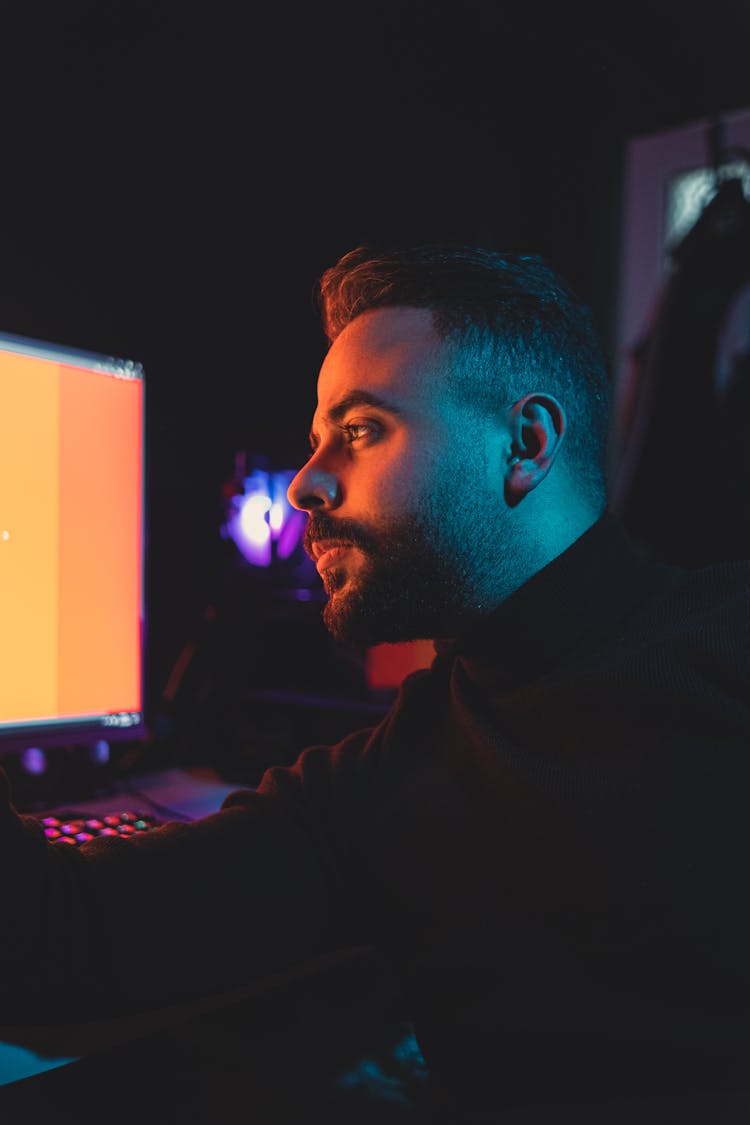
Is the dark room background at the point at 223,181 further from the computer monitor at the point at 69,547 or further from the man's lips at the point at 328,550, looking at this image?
the man's lips at the point at 328,550

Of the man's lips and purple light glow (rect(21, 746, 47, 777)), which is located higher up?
the man's lips

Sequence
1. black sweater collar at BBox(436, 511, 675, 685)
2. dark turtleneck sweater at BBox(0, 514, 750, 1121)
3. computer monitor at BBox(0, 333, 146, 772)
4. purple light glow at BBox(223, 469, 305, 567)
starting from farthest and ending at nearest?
1. purple light glow at BBox(223, 469, 305, 567)
2. computer monitor at BBox(0, 333, 146, 772)
3. black sweater collar at BBox(436, 511, 675, 685)
4. dark turtleneck sweater at BBox(0, 514, 750, 1121)

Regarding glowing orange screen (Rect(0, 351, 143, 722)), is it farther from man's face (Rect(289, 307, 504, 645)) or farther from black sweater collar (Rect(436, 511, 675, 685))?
black sweater collar (Rect(436, 511, 675, 685))

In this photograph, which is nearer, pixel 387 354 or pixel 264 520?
pixel 387 354

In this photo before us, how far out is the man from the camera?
60 centimetres

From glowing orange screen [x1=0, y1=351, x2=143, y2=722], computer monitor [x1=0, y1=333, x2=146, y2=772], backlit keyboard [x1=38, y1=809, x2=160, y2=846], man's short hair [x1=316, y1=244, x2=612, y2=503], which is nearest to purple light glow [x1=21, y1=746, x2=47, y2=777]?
computer monitor [x1=0, y1=333, x2=146, y2=772]

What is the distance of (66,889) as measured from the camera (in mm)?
644

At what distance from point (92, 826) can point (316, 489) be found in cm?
36

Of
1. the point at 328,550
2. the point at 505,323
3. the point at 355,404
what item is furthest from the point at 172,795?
the point at 505,323

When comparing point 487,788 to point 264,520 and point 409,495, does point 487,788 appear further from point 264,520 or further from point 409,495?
point 264,520

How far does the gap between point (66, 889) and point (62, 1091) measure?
0.15 metres

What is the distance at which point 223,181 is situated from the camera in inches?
52.0

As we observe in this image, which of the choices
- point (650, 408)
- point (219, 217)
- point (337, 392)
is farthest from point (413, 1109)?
point (650, 408)

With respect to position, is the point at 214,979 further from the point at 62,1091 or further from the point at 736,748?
the point at 736,748
